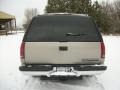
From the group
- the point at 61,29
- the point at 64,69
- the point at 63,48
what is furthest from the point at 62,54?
the point at 61,29

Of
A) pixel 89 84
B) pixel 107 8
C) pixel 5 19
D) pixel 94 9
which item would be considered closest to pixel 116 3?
pixel 107 8

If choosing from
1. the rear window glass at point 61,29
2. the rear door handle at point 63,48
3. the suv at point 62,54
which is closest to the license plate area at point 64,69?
the suv at point 62,54

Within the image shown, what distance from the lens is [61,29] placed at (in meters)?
7.10

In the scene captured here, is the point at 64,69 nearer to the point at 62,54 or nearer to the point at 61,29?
the point at 62,54

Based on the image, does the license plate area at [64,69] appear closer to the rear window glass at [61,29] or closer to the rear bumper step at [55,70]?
the rear bumper step at [55,70]

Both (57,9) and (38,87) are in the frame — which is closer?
(38,87)

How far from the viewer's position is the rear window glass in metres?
6.92

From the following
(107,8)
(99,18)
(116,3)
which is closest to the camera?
(99,18)

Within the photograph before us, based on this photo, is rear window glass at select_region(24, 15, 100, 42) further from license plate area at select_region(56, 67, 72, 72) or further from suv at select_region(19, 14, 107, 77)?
license plate area at select_region(56, 67, 72, 72)

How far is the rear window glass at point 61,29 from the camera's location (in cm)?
692

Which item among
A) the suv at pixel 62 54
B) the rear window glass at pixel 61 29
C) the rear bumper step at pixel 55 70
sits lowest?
the rear bumper step at pixel 55 70

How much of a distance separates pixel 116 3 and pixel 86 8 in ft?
116

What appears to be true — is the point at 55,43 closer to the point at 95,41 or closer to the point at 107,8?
the point at 95,41

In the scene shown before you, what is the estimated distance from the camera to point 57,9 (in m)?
49.5
